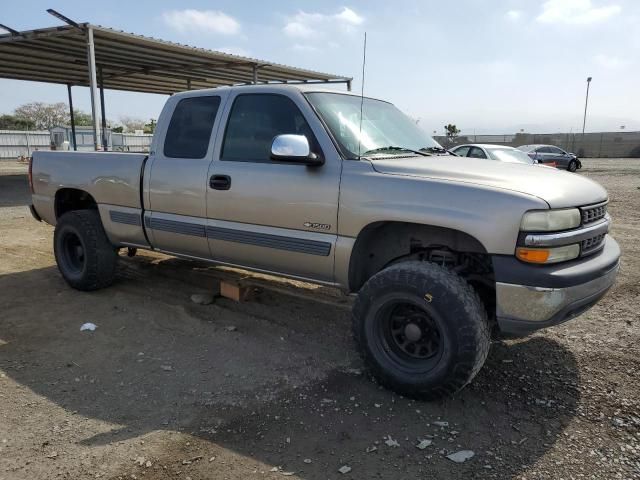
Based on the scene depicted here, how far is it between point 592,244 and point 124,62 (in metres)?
17.3

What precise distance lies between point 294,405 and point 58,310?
296 centimetres

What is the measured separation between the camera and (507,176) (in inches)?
125

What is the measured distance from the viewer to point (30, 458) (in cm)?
268

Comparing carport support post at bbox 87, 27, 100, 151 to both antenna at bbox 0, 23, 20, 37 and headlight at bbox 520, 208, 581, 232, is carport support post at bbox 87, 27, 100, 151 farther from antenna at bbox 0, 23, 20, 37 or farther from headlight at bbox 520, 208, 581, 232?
headlight at bbox 520, 208, 581, 232

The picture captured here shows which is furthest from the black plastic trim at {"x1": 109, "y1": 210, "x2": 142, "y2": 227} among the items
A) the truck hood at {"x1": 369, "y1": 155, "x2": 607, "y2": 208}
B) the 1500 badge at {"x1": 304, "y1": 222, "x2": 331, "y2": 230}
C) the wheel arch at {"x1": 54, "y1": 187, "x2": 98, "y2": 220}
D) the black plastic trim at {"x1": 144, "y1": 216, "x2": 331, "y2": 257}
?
the truck hood at {"x1": 369, "y1": 155, "x2": 607, "y2": 208}

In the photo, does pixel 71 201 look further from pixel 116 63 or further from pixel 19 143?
pixel 19 143

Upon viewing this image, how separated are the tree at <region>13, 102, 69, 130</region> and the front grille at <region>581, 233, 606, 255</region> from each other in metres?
74.1

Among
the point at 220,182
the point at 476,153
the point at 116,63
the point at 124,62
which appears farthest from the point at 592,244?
the point at 116,63

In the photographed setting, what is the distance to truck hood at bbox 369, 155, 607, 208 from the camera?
2.98 m

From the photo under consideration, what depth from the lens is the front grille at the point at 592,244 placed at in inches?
123

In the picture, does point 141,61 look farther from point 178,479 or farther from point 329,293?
point 178,479

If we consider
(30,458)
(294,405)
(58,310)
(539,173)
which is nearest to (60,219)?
(58,310)

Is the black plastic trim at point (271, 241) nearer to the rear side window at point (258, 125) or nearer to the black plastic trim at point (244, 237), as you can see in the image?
the black plastic trim at point (244, 237)

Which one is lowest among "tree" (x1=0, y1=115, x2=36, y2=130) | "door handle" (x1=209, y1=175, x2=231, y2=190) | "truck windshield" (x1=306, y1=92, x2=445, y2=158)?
"door handle" (x1=209, y1=175, x2=231, y2=190)
